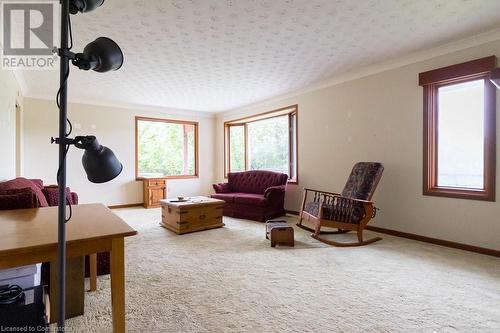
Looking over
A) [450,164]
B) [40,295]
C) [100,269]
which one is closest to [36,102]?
[100,269]

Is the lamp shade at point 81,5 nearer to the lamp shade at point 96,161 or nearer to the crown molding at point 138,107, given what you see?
the lamp shade at point 96,161

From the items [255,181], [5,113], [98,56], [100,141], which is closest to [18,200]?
[98,56]

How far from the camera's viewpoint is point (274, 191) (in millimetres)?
4633

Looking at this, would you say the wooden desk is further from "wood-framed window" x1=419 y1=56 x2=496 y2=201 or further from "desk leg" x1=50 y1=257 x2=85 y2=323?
"wood-framed window" x1=419 y1=56 x2=496 y2=201

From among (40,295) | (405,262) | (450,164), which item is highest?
(450,164)

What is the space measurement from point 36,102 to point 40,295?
16.7 feet

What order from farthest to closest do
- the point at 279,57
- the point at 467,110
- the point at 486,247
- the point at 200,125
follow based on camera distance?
the point at 200,125 → the point at 279,57 → the point at 467,110 → the point at 486,247

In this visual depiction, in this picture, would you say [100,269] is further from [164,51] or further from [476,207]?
[476,207]

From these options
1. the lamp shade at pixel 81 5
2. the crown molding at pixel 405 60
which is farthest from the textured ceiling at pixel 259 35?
the lamp shade at pixel 81 5

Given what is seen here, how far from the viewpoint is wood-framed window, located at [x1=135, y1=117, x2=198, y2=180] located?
6281 millimetres

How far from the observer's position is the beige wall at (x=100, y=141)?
5059mm

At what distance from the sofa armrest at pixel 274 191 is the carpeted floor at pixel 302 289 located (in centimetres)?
139

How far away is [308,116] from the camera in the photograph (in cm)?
487

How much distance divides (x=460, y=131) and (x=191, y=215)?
3.61m
